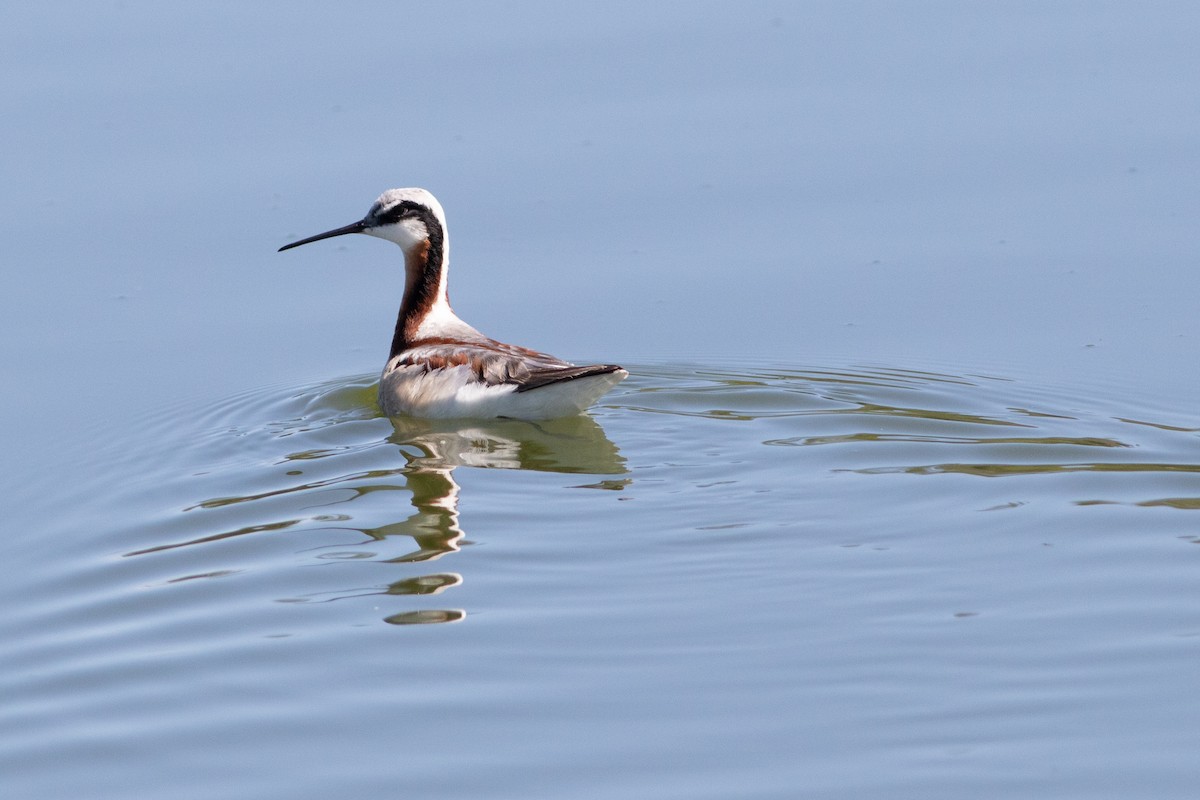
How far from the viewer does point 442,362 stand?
37.0ft

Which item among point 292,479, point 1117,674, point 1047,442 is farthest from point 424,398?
point 1117,674

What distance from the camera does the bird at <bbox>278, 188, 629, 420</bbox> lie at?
10.7 meters

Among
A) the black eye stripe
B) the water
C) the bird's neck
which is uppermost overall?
the black eye stripe

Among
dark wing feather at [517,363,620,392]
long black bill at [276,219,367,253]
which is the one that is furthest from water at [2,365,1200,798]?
long black bill at [276,219,367,253]

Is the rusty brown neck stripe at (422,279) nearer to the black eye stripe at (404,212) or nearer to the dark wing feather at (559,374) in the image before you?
the black eye stripe at (404,212)

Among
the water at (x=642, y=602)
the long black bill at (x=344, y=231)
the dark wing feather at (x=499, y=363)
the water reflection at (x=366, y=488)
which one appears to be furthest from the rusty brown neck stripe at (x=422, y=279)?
the water at (x=642, y=602)

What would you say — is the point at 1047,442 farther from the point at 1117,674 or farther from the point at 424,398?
the point at 424,398

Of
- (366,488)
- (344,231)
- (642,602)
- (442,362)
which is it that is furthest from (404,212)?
(642,602)

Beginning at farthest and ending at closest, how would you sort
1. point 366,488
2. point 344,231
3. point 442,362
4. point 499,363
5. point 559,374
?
1. point 344,231
2. point 442,362
3. point 499,363
4. point 559,374
5. point 366,488

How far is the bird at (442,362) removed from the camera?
35.2ft

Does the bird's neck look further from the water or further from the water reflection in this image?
the water

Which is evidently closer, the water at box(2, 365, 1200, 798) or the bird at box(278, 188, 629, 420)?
the water at box(2, 365, 1200, 798)

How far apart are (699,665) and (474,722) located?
3.49ft

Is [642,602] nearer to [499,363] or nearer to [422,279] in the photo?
[499,363]
